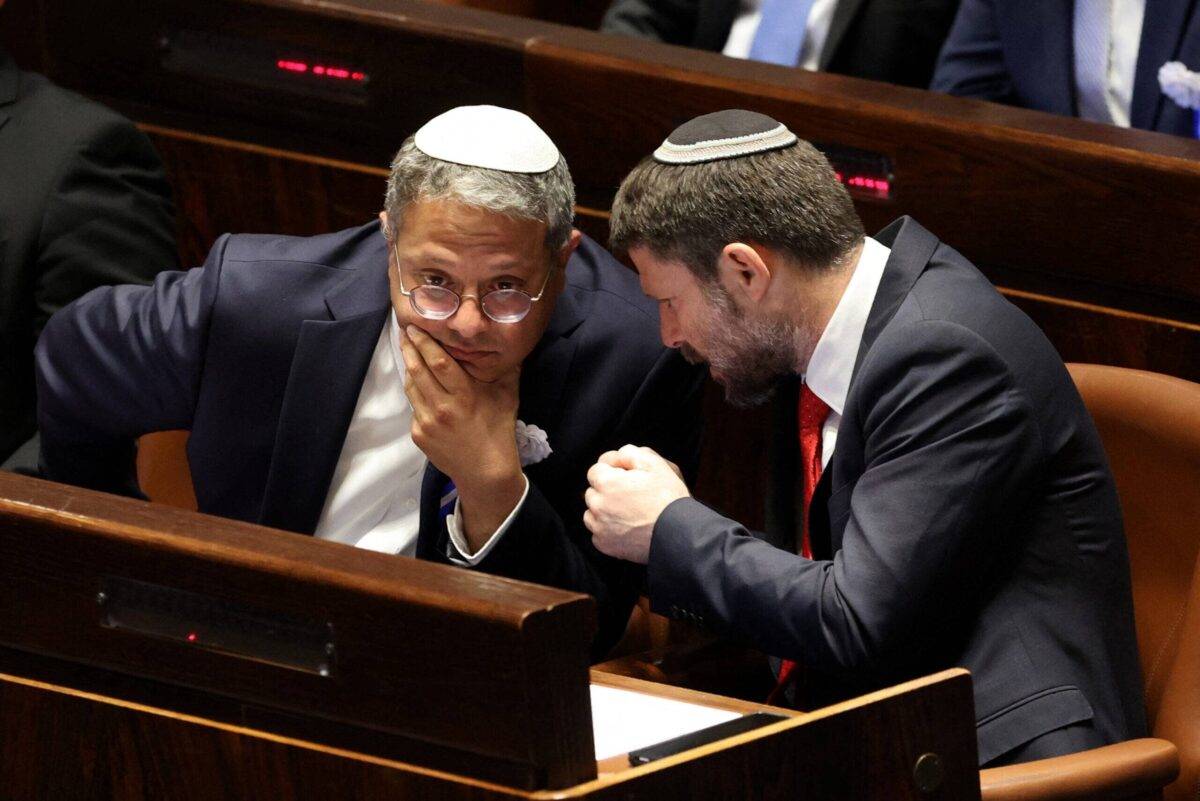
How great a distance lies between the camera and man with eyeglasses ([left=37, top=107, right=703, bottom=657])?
1.84 metres

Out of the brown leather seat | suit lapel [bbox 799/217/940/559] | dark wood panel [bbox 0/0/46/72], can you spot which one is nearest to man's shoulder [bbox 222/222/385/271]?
suit lapel [bbox 799/217/940/559]

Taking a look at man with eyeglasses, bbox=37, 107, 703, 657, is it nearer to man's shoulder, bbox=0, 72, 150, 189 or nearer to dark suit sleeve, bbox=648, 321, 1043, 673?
dark suit sleeve, bbox=648, 321, 1043, 673

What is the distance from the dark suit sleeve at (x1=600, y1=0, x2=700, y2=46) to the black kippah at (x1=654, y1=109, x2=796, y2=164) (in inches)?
49.8

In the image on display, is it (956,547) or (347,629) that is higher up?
(956,547)

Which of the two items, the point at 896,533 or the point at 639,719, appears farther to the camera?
the point at 896,533

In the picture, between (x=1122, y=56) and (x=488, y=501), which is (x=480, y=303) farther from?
(x=1122, y=56)

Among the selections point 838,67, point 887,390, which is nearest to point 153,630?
point 887,390

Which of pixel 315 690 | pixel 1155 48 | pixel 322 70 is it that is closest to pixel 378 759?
pixel 315 690

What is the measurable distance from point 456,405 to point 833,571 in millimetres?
451

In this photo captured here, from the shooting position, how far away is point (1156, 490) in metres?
1.89

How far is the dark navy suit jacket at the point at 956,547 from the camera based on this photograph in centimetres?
163

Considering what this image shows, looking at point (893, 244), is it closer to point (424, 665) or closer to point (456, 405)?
point (456, 405)

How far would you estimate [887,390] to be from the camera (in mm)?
1701

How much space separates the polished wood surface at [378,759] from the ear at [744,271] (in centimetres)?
65
